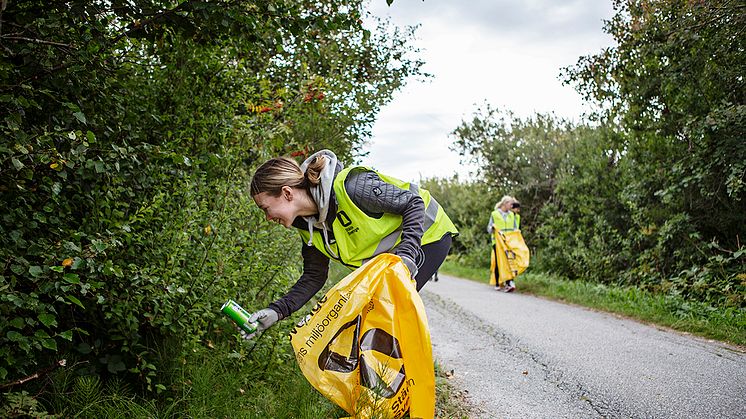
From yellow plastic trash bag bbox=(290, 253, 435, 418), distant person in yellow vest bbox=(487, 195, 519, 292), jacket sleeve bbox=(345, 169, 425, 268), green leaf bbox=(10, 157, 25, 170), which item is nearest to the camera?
green leaf bbox=(10, 157, 25, 170)

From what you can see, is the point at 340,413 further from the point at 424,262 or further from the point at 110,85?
the point at 110,85

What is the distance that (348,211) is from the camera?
2943 mm

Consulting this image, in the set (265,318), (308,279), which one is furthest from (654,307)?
(265,318)

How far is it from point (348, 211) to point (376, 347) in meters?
0.72

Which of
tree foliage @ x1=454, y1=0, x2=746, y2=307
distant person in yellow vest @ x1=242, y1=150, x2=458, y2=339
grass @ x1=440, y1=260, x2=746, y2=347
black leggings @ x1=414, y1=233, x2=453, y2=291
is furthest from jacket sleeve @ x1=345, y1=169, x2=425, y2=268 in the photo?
tree foliage @ x1=454, y1=0, x2=746, y2=307

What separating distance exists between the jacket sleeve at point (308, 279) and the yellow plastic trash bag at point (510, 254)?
8154mm

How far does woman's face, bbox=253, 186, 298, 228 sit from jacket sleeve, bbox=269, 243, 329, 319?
37 centimetres

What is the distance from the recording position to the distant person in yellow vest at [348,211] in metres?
2.88

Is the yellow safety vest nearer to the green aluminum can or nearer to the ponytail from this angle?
the ponytail

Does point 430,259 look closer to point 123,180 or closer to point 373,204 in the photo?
point 373,204

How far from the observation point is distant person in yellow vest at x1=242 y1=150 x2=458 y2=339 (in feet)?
9.44

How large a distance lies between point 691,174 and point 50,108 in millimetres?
8170

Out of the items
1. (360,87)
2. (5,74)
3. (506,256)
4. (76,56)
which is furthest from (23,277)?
(506,256)

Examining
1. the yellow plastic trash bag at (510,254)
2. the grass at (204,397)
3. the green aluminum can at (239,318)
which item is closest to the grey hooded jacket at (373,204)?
the green aluminum can at (239,318)
